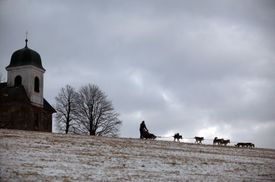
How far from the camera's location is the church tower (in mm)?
68750

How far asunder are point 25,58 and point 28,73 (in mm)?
2392

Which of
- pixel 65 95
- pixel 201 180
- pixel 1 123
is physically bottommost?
pixel 201 180

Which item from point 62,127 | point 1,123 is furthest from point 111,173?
point 62,127

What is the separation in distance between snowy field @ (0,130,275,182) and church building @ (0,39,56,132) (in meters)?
37.4

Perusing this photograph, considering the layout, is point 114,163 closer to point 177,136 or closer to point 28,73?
point 177,136

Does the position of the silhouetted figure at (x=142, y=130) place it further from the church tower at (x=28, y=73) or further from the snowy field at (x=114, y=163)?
the church tower at (x=28, y=73)

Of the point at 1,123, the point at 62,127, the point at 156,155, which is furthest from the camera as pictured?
the point at 62,127

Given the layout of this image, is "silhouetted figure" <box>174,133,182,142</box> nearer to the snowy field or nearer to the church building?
the snowy field

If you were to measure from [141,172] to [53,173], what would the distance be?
12.6 feet

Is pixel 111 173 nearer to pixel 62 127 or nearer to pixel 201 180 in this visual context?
pixel 201 180

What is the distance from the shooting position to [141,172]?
776 inches

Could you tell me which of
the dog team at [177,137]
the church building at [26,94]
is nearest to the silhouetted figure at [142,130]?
the dog team at [177,137]

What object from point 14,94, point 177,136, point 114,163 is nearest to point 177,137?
point 177,136

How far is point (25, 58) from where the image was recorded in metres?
69.7
